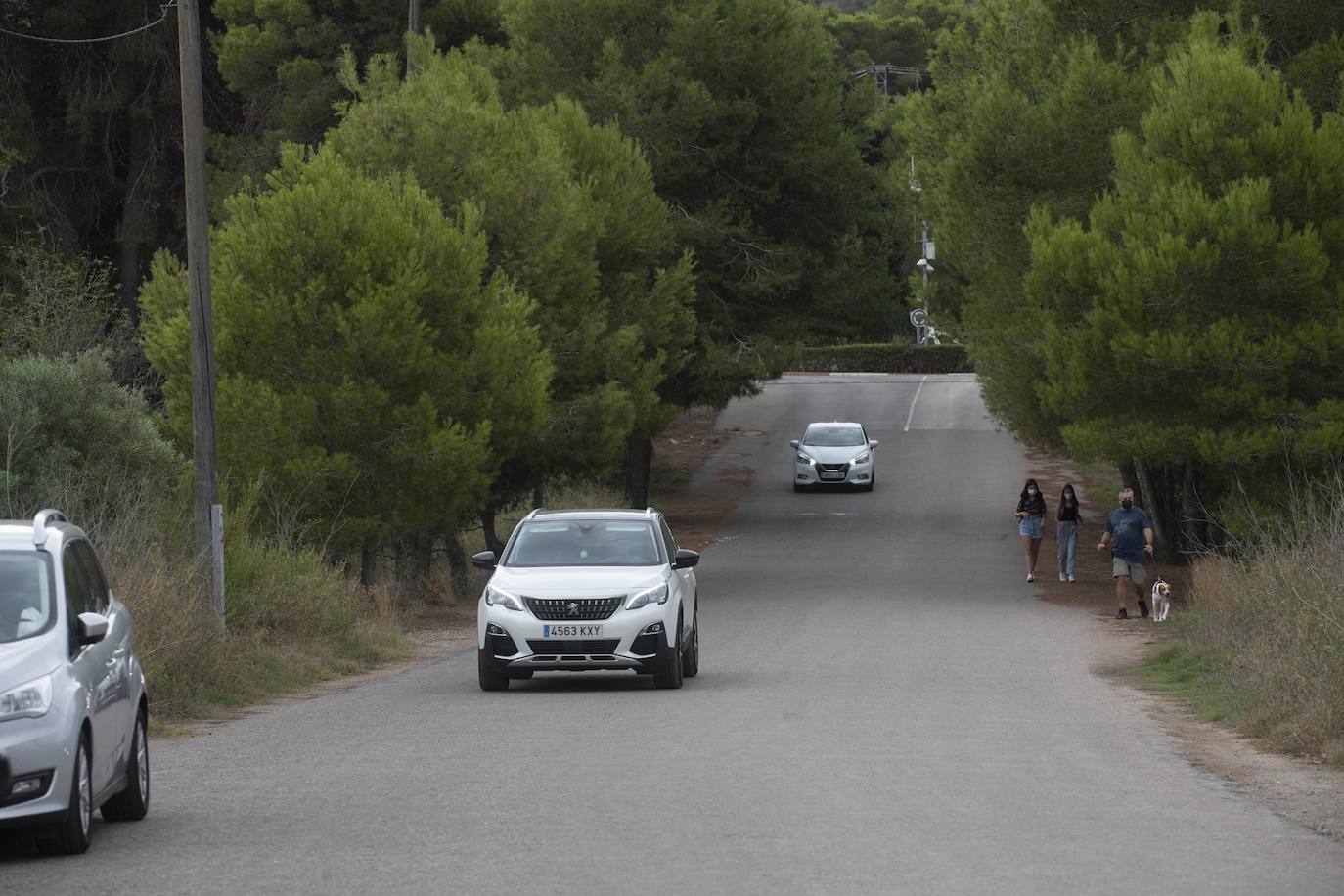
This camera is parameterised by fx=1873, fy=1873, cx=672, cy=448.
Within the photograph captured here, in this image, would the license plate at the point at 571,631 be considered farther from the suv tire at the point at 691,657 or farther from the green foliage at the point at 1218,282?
the green foliage at the point at 1218,282

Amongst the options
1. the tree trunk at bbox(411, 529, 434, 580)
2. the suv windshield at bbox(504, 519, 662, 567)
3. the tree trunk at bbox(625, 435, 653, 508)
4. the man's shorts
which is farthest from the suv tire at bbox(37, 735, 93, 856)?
the tree trunk at bbox(625, 435, 653, 508)

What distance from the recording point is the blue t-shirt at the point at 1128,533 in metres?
27.2

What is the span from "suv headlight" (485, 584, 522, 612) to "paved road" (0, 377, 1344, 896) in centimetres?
90

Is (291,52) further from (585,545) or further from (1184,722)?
(1184,722)

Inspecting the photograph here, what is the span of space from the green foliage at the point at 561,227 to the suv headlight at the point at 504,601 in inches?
422

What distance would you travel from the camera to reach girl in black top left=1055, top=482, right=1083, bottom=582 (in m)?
33.2

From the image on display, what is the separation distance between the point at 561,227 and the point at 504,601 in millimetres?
15508

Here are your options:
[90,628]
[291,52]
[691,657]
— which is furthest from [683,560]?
[291,52]

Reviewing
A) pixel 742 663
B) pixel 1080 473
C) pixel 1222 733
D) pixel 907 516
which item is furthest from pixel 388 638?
pixel 1080 473

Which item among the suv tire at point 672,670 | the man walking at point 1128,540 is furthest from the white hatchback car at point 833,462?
the suv tire at point 672,670

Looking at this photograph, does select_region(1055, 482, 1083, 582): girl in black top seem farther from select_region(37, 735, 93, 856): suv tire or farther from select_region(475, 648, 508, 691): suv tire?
select_region(37, 735, 93, 856): suv tire

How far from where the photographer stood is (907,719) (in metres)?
15.4

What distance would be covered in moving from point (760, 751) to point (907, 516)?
36920 millimetres

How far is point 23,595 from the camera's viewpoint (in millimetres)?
9586
